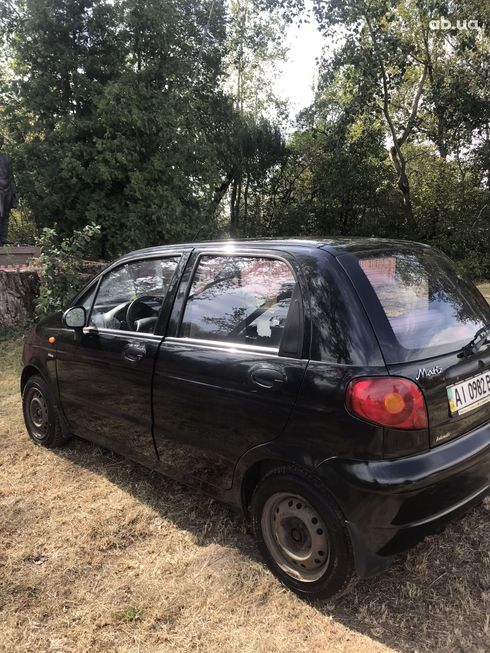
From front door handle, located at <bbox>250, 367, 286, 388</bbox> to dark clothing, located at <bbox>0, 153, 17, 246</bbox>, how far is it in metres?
10.1

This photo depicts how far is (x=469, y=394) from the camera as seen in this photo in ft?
7.64

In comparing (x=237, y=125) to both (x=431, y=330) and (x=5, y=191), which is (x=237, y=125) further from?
(x=431, y=330)

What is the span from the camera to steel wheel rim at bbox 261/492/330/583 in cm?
225

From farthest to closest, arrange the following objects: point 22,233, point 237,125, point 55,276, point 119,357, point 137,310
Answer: point 237,125 < point 22,233 < point 55,276 < point 137,310 < point 119,357

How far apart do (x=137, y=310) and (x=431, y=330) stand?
1937 mm

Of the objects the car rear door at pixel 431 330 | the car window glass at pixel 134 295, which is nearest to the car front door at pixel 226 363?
the car window glass at pixel 134 295

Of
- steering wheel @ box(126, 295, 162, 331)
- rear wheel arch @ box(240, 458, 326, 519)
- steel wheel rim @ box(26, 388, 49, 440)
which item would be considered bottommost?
steel wheel rim @ box(26, 388, 49, 440)

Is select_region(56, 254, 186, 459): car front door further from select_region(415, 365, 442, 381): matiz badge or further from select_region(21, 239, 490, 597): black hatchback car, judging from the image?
select_region(415, 365, 442, 381): matiz badge

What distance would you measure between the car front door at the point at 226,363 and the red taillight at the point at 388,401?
0.27m

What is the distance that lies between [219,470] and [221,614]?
660 mm

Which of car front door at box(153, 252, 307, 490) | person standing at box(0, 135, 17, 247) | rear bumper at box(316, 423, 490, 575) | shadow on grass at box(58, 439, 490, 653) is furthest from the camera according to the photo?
person standing at box(0, 135, 17, 247)

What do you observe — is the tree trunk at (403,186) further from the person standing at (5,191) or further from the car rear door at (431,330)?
the car rear door at (431,330)

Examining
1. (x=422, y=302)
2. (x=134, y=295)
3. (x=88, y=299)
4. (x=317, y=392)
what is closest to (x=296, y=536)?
(x=317, y=392)

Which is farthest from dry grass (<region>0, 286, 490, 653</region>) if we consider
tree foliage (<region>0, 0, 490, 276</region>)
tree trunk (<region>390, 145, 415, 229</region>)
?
tree trunk (<region>390, 145, 415, 229</region>)
